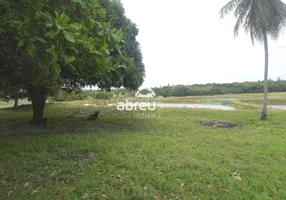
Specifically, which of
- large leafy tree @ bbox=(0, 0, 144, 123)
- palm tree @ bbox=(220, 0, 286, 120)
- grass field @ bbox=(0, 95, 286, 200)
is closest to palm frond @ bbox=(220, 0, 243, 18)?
palm tree @ bbox=(220, 0, 286, 120)

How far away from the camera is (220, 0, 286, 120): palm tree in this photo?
10.2 metres

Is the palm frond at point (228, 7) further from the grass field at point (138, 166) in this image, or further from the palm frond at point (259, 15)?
the grass field at point (138, 166)

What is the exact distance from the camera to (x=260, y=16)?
10172 millimetres

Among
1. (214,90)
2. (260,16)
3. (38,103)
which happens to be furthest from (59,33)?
(214,90)

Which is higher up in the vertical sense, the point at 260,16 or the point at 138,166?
the point at 260,16

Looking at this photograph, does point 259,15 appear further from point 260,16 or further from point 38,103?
point 38,103

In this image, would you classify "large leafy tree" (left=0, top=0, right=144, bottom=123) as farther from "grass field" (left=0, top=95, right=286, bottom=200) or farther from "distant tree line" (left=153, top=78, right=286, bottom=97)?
"distant tree line" (left=153, top=78, right=286, bottom=97)

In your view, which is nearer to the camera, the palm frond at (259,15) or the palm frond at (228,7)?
the palm frond at (259,15)

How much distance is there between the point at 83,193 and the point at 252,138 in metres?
5.47

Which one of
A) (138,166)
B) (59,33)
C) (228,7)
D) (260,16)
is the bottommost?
(138,166)

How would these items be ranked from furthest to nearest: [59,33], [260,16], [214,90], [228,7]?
[214,90] → [228,7] → [260,16] → [59,33]

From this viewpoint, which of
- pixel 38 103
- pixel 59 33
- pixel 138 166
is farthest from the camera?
pixel 38 103

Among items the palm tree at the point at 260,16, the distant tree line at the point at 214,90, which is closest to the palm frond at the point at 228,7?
the palm tree at the point at 260,16

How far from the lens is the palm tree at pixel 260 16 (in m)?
10.2
